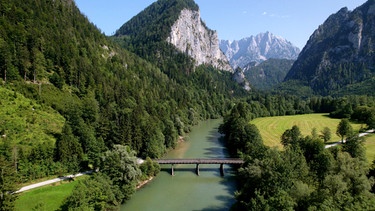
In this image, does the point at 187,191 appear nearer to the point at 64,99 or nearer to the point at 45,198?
Result: the point at 45,198

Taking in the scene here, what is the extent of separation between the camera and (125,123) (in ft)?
194

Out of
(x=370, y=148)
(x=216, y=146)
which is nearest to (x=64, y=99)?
(x=216, y=146)

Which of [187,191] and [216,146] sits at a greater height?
[216,146]

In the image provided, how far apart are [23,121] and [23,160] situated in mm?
13392

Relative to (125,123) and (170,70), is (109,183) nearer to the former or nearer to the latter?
(125,123)

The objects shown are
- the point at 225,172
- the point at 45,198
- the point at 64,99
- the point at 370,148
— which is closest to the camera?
the point at 45,198

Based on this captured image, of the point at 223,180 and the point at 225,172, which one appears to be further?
the point at 225,172

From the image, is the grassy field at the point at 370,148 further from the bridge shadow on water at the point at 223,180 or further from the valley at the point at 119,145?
the bridge shadow on water at the point at 223,180

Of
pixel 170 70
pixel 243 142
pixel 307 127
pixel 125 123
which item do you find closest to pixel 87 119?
pixel 125 123

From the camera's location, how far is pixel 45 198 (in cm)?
3719

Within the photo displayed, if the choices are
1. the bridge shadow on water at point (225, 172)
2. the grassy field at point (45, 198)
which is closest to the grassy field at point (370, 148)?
the bridge shadow on water at point (225, 172)

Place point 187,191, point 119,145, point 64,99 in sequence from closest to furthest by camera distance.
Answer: point 119,145, point 187,191, point 64,99

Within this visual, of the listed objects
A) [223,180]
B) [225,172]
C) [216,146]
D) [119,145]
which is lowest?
[223,180]

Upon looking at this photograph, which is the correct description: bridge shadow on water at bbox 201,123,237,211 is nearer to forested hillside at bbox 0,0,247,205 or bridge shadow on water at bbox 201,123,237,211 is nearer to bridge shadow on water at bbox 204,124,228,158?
bridge shadow on water at bbox 204,124,228,158
